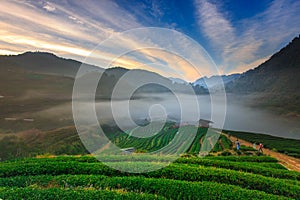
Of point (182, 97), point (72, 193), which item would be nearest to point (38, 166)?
point (72, 193)

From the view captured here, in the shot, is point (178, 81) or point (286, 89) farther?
point (286, 89)

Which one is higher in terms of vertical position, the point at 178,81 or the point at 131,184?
the point at 178,81

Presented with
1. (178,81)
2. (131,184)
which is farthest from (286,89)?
(131,184)

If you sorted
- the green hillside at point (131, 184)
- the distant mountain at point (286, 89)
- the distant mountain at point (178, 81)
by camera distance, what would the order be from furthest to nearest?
the distant mountain at point (286, 89) < the distant mountain at point (178, 81) < the green hillside at point (131, 184)

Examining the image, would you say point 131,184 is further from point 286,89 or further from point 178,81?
point 286,89

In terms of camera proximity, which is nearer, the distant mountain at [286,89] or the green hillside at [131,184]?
the green hillside at [131,184]

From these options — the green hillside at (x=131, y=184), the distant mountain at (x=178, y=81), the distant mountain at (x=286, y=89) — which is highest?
the distant mountain at (x=286, y=89)

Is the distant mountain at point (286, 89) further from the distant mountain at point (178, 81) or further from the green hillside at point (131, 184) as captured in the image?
the distant mountain at point (178, 81)

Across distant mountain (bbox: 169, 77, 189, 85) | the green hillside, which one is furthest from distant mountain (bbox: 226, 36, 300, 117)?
distant mountain (bbox: 169, 77, 189, 85)

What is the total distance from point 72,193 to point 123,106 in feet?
19.4

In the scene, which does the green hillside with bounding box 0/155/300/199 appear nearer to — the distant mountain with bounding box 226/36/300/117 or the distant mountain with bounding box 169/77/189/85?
the distant mountain with bounding box 169/77/189/85

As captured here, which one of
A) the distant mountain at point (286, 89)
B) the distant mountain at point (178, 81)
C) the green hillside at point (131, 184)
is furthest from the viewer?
the distant mountain at point (286, 89)

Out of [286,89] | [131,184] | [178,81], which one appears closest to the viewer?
[131,184]

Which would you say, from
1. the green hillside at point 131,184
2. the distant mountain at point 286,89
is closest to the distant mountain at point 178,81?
the green hillside at point 131,184
